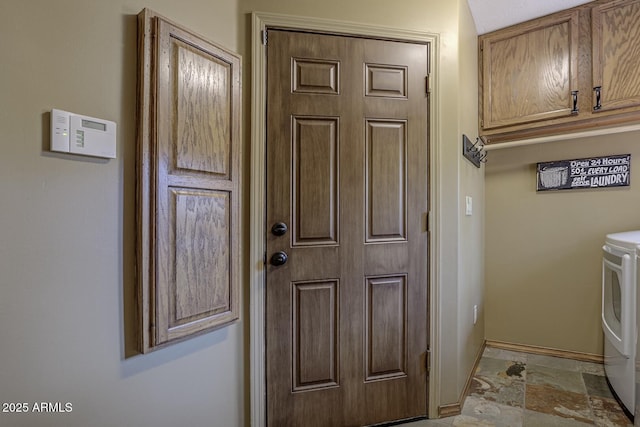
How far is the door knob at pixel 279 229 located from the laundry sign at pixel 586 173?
2.07 metres

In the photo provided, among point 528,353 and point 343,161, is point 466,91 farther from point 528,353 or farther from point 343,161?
point 528,353

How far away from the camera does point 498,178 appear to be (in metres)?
2.55

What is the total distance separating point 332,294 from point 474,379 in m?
1.29

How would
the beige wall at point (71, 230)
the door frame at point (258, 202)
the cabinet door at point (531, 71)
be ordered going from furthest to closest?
the cabinet door at point (531, 71) < the door frame at point (258, 202) < the beige wall at point (71, 230)

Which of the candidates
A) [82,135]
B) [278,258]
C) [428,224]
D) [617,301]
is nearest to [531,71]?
[428,224]

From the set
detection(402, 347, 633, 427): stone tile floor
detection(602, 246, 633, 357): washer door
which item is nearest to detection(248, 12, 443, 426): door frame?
detection(402, 347, 633, 427): stone tile floor

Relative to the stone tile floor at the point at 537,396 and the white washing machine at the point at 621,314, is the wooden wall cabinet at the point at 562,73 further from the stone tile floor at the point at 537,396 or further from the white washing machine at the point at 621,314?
the stone tile floor at the point at 537,396

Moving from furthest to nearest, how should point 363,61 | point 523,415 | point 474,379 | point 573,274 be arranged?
1. point 573,274
2. point 474,379
3. point 523,415
4. point 363,61

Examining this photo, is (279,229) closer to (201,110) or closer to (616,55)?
(201,110)

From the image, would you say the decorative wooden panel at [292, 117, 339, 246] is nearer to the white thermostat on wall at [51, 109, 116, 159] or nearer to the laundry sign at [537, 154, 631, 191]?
the white thermostat on wall at [51, 109, 116, 159]

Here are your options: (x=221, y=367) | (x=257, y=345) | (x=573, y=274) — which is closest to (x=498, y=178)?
(x=573, y=274)

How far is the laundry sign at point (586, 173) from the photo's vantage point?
212cm

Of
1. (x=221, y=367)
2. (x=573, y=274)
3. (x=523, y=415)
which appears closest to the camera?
(x=221, y=367)

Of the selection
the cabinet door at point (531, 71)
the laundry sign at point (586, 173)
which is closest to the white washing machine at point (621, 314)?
the laundry sign at point (586, 173)
